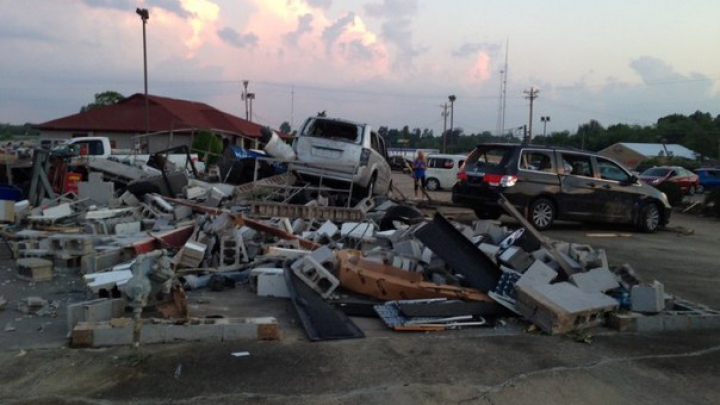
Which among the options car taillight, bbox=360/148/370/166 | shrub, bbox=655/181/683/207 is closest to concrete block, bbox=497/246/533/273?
car taillight, bbox=360/148/370/166

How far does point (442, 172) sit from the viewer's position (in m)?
29.8

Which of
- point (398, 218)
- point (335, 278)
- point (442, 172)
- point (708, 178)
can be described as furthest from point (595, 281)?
point (708, 178)

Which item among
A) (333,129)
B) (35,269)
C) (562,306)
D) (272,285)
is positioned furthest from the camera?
(333,129)

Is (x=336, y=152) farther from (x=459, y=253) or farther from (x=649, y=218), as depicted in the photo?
(x=649, y=218)

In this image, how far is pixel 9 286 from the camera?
711 cm

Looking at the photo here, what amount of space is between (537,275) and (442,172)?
23854 mm

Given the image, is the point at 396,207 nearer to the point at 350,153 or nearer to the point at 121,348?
the point at 350,153

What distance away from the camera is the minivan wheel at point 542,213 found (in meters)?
12.6

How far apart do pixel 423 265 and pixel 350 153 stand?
6.08 m

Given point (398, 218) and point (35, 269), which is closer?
point (35, 269)

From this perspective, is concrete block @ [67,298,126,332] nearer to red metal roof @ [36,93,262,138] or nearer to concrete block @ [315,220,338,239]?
concrete block @ [315,220,338,239]

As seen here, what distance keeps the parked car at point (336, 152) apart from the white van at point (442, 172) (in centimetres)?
1641

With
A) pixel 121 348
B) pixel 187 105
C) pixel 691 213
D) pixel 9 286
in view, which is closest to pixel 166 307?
pixel 121 348

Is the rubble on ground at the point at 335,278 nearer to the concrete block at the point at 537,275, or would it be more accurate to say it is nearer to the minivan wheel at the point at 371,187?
the concrete block at the point at 537,275
